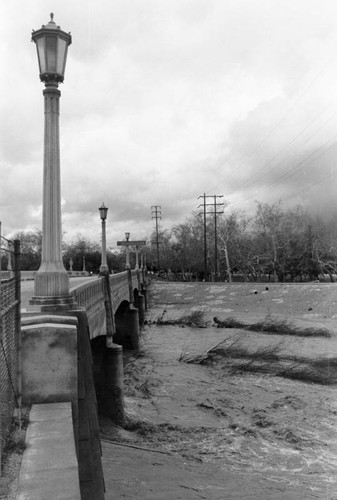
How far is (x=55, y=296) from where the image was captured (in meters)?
6.90

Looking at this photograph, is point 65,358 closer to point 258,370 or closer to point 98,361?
point 98,361

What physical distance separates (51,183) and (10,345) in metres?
2.47

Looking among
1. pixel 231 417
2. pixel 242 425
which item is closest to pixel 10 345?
pixel 242 425

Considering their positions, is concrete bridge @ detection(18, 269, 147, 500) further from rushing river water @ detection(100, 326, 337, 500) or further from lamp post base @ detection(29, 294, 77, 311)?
rushing river water @ detection(100, 326, 337, 500)

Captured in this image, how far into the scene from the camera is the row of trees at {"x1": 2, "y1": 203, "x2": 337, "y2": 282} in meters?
68.4

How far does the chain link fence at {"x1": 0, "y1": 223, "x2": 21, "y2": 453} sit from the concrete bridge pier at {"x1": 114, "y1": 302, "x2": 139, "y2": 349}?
25.0 m

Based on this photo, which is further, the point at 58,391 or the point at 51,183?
the point at 51,183

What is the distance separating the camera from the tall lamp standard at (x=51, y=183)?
259 inches

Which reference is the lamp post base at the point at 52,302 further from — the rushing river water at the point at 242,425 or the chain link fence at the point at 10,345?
the rushing river water at the point at 242,425

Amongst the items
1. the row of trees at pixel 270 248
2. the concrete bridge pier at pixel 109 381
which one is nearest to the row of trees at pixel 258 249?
the row of trees at pixel 270 248

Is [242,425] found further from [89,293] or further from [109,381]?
[89,293]

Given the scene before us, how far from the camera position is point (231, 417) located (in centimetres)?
1474

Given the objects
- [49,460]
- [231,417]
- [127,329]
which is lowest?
[231,417]

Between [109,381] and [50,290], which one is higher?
[50,290]
